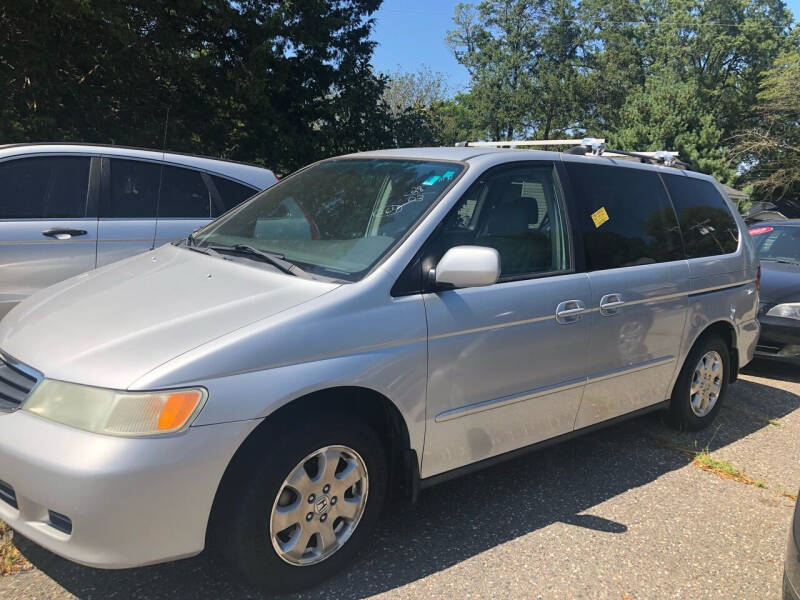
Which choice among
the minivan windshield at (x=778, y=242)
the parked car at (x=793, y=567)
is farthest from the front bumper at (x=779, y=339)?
the parked car at (x=793, y=567)

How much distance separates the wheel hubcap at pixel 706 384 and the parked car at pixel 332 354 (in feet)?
1.59

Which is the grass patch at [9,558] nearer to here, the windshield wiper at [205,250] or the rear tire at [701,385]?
the windshield wiper at [205,250]

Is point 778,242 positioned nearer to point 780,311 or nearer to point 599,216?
point 780,311

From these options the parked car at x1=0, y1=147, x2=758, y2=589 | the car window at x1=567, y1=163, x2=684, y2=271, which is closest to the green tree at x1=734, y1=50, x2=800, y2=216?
the car window at x1=567, y1=163, x2=684, y2=271

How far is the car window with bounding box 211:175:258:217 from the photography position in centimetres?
540

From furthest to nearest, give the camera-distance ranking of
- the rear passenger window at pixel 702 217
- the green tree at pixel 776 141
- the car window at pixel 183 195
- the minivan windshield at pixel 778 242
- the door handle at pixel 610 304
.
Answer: the green tree at pixel 776 141
the minivan windshield at pixel 778 242
the car window at pixel 183 195
the rear passenger window at pixel 702 217
the door handle at pixel 610 304

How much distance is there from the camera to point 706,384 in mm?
Result: 4594

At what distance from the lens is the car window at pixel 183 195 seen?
5160 millimetres

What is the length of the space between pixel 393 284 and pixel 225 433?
0.91 meters

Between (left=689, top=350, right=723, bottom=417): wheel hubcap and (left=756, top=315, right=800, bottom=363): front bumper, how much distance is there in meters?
2.07

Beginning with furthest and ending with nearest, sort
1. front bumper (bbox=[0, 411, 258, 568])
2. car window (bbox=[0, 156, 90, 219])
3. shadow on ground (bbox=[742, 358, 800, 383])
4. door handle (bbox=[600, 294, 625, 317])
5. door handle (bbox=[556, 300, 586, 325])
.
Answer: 1. shadow on ground (bbox=[742, 358, 800, 383])
2. car window (bbox=[0, 156, 90, 219])
3. door handle (bbox=[600, 294, 625, 317])
4. door handle (bbox=[556, 300, 586, 325])
5. front bumper (bbox=[0, 411, 258, 568])

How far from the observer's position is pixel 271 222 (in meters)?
3.35

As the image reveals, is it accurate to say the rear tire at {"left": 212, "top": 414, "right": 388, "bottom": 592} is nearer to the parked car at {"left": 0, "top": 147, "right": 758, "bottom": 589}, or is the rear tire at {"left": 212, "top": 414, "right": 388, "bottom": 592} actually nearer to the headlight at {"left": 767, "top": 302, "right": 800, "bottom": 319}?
the parked car at {"left": 0, "top": 147, "right": 758, "bottom": 589}

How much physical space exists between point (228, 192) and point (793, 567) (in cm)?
467
